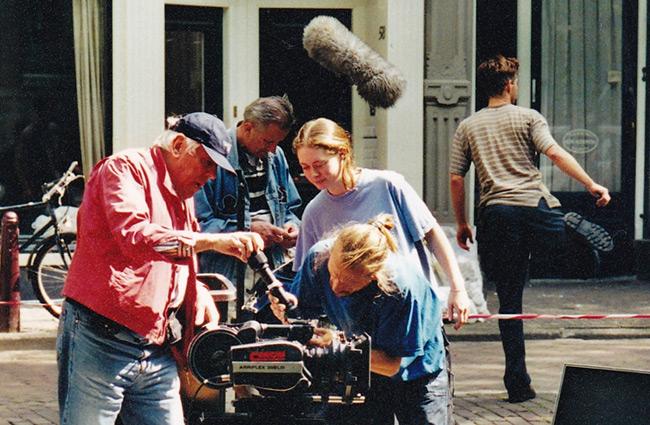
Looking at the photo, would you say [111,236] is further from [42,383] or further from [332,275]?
[42,383]

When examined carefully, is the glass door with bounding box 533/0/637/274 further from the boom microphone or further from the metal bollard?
the metal bollard

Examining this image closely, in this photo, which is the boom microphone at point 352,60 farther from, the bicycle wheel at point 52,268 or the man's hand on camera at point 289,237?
the man's hand on camera at point 289,237

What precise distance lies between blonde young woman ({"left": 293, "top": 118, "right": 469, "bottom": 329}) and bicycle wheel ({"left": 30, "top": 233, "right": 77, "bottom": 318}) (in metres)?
4.60

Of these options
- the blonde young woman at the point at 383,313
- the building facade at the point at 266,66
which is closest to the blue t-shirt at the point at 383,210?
the blonde young woman at the point at 383,313

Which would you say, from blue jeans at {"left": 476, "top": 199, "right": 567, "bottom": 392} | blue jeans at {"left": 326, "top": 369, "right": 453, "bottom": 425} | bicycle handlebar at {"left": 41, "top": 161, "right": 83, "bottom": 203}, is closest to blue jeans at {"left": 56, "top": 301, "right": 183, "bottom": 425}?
blue jeans at {"left": 326, "top": 369, "right": 453, "bottom": 425}

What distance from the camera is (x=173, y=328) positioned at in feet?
15.5

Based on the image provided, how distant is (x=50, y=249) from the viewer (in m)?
10.9

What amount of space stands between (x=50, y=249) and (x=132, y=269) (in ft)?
21.3

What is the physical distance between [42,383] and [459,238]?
8.86 feet

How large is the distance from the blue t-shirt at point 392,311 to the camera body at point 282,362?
29 centimetres

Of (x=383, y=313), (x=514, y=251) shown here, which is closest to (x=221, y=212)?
(x=514, y=251)

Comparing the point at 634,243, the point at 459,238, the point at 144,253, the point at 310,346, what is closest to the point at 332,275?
the point at 310,346

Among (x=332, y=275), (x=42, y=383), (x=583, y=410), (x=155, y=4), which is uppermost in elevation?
Result: (x=155, y=4)

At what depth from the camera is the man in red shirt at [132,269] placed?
4.45 meters
